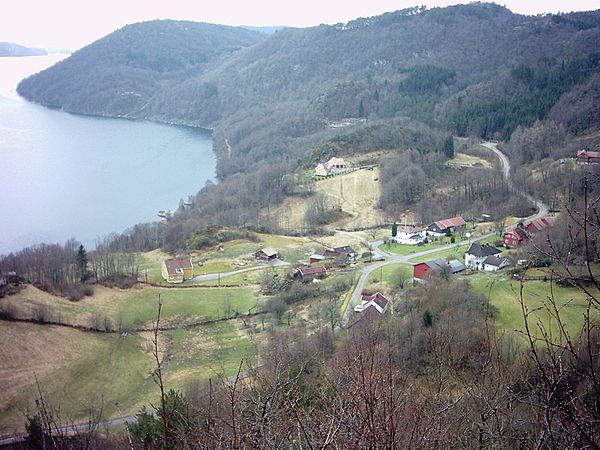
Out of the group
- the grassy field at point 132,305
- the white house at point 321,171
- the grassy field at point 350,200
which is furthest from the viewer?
the white house at point 321,171

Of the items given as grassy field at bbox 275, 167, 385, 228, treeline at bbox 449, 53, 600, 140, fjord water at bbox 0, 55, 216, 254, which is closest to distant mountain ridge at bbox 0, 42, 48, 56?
fjord water at bbox 0, 55, 216, 254

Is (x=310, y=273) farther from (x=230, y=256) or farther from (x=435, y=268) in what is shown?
(x=230, y=256)

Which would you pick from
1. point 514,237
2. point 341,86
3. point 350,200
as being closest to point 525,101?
point 341,86

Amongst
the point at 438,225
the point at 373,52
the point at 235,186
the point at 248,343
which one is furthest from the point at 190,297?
the point at 373,52

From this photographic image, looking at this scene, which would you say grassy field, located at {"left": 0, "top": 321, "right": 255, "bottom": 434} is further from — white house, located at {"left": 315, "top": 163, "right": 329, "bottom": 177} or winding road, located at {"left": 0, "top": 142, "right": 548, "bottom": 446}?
white house, located at {"left": 315, "top": 163, "right": 329, "bottom": 177}

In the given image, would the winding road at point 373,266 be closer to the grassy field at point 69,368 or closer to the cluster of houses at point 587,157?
the grassy field at point 69,368

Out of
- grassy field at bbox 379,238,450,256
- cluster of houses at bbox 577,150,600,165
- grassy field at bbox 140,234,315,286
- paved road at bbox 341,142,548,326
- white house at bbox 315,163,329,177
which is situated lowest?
grassy field at bbox 140,234,315,286

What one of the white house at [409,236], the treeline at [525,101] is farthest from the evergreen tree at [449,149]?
the white house at [409,236]
